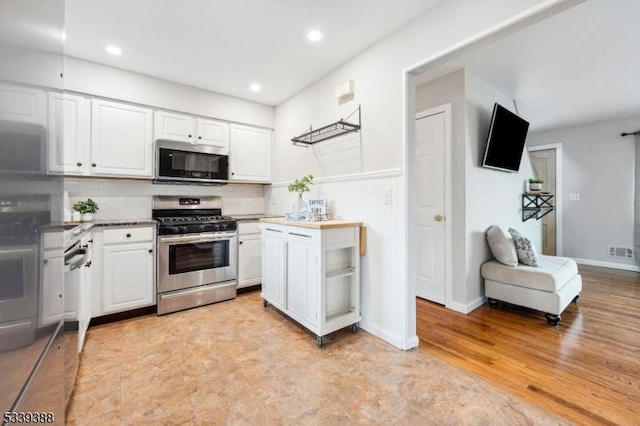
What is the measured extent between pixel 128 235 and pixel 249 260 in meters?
1.32

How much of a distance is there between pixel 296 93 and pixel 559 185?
17.2 feet

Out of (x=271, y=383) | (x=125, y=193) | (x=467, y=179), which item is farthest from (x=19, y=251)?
(x=467, y=179)

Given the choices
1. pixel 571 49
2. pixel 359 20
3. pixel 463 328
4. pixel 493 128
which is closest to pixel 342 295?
pixel 463 328

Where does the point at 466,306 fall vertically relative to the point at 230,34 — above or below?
below

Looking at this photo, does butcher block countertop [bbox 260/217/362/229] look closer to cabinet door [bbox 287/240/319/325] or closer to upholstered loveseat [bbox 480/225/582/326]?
cabinet door [bbox 287/240/319/325]

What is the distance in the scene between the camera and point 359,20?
2.18 m

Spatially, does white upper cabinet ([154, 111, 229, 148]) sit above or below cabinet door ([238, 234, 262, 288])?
above

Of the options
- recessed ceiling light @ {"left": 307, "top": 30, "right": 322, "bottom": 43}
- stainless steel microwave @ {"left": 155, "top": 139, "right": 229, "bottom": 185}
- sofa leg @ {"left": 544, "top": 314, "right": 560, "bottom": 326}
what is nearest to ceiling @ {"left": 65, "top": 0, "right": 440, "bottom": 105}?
recessed ceiling light @ {"left": 307, "top": 30, "right": 322, "bottom": 43}

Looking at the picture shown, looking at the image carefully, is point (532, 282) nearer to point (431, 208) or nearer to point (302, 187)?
point (431, 208)

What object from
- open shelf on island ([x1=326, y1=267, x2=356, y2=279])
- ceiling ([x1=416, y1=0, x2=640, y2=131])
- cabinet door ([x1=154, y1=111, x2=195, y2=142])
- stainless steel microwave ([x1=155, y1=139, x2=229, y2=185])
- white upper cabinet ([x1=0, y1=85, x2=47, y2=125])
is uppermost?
ceiling ([x1=416, y1=0, x2=640, y2=131])

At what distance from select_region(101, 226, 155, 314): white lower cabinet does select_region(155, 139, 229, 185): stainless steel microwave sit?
26.3 inches

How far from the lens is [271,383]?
1.77 meters

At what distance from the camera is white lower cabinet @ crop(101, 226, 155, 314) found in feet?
8.63

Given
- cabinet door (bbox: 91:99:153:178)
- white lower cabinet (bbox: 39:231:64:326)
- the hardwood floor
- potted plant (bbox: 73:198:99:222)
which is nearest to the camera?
white lower cabinet (bbox: 39:231:64:326)
